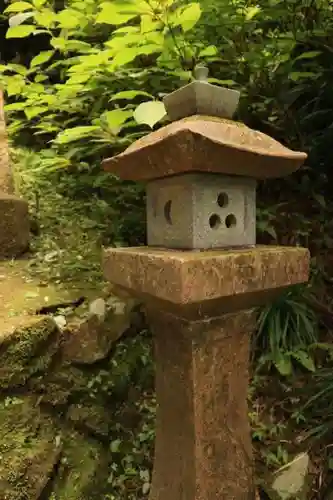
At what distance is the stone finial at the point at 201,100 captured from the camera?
4.23 ft

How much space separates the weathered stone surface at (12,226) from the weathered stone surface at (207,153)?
3.91ft

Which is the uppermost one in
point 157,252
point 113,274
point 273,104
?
point 273,104

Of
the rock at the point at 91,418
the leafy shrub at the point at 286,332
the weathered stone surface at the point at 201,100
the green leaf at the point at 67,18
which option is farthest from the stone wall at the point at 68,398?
the green leaf at the point at 67,18

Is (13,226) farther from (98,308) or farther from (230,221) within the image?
(230,221)

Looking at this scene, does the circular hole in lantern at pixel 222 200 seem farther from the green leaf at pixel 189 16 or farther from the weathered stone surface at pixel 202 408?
the green leaf at pixel 189 16

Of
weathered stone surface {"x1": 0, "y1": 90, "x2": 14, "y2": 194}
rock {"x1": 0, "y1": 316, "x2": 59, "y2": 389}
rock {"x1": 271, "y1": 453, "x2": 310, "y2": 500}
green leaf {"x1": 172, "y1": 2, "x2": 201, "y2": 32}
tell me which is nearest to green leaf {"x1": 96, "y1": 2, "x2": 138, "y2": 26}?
green leaf {"x1": 172, "y1": 2, "x2": 201, "y2": 32}

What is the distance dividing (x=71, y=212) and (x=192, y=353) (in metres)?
1.71

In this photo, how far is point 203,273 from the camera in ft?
3.88

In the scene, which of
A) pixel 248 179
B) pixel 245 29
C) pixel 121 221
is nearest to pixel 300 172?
pixel 245 29

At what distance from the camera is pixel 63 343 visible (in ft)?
6.39

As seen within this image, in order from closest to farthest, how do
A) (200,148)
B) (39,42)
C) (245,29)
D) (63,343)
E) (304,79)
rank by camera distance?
(200,148), (63,343), (245,29), (304,79), (39,42)

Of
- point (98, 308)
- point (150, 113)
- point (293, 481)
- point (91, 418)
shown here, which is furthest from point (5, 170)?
point (293, 481)

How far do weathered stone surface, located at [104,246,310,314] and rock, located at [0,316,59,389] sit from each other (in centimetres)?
49

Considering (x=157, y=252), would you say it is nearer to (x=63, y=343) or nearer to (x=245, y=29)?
(x=63, y=343)
